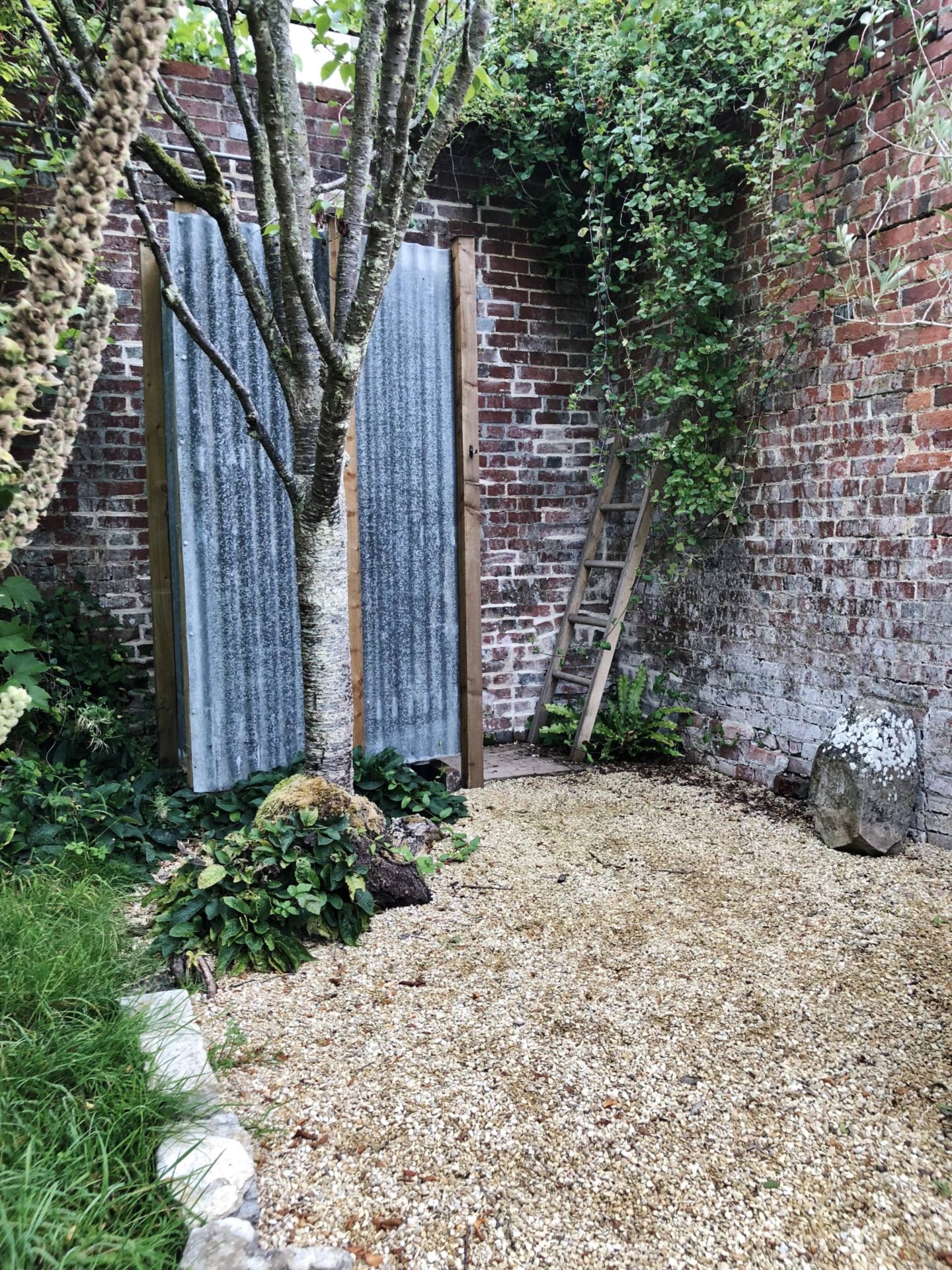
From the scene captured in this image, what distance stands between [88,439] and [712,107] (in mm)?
3336

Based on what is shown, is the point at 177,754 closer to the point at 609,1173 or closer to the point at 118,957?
the point at 118,957

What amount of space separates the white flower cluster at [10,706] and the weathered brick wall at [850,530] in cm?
322

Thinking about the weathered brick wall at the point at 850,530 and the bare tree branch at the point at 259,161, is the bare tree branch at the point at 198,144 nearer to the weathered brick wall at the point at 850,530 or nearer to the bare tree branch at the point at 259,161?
the bare tree branch at the point at 259,161

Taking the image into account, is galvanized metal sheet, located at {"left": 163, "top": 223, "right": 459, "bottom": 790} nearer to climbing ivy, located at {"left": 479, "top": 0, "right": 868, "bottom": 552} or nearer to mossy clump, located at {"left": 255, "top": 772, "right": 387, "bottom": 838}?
mossy clump, located at {"left": 255, "top": 772, "right": 387, "bottom": 838}

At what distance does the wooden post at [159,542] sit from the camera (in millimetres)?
3691

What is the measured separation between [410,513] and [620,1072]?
2.56 metres

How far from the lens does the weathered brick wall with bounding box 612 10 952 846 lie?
3281mm

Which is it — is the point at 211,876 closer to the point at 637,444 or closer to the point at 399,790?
the point at 399,790

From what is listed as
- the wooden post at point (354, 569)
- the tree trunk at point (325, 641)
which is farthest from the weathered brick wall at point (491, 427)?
the tree trunk at point (325, 641)

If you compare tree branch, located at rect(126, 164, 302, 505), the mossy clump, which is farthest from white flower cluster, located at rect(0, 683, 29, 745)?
tree branch, located at rect(126, 164, 302, 505)

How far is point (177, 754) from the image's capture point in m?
3.88

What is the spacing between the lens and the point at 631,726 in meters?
4.80

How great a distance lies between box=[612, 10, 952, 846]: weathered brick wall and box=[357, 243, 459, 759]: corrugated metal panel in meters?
1.51

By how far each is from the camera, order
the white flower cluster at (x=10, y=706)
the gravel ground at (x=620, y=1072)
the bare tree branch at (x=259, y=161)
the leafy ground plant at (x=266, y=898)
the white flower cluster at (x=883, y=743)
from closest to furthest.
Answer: the white flower cluster at (x=10, y=706)
the gravel ground at (x=620, y=1072)
the leafy ground plant at (x=266, y=898)
the bare tree branch at (x=259, y=161)
the white flower cluster at (x=883, y=743)
